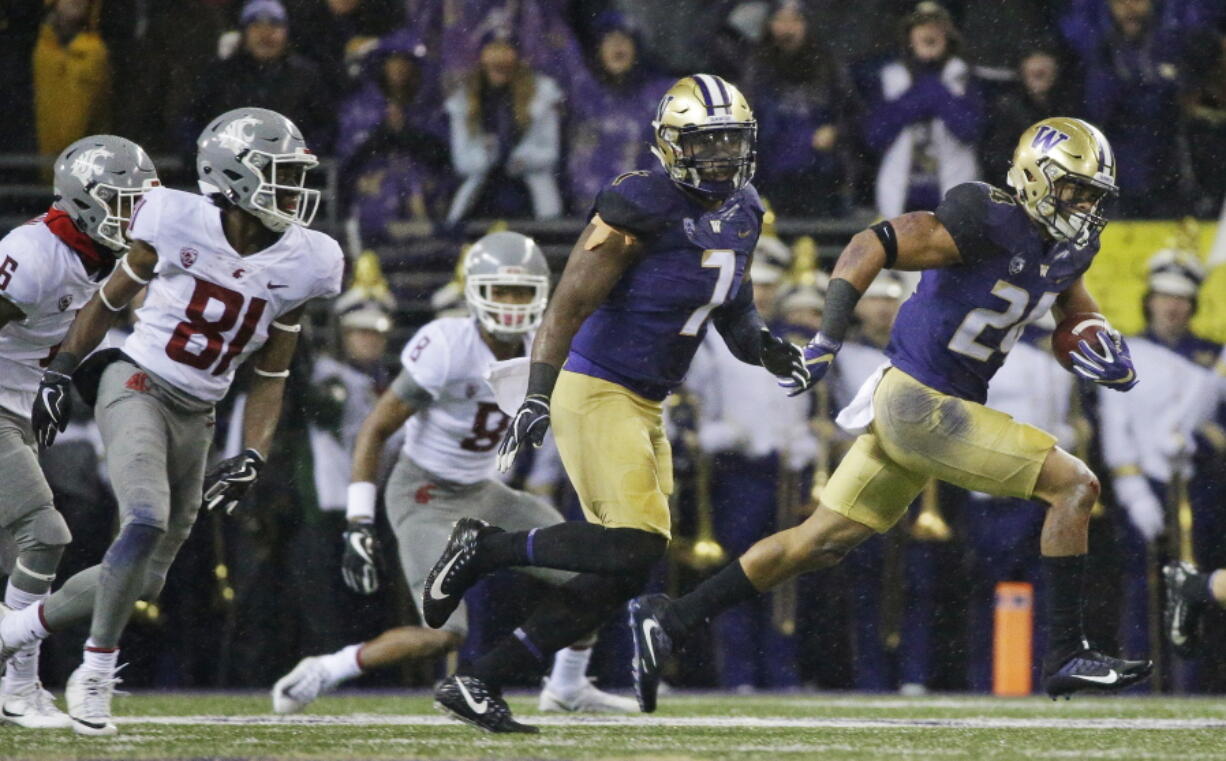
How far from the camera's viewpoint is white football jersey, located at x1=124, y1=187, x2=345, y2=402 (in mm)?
4754

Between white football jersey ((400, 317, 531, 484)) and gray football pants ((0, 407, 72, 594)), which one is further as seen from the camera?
white football jersey ((400, 317, 531, 484))

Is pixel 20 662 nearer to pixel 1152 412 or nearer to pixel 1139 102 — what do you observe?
pixel 1152 412

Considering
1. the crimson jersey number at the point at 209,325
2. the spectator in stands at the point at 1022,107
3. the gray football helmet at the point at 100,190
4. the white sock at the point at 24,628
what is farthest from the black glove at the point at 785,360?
the spectator in stands at the point at 1022,107

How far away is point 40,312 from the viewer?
506cm

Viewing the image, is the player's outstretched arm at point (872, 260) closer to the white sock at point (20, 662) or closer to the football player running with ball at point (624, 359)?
the football player running with ball at point (624, 359)

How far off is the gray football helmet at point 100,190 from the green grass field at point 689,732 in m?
1.27

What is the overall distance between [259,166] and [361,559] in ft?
3.66

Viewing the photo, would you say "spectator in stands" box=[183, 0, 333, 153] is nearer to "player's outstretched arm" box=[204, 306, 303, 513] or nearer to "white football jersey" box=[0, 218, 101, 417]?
"white football jersey" box=[0, 218, 101, 417]

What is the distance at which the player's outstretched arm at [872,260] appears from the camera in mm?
4652

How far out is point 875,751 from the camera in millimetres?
4332

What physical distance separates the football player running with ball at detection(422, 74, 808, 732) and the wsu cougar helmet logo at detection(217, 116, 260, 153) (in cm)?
90

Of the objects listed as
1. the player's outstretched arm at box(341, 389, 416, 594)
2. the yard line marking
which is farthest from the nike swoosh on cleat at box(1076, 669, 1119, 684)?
the player's outstretched arm at box(341, 389, 416, 594)

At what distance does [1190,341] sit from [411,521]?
10.4 ft

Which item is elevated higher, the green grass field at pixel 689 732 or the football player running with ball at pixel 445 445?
the football player running with ball at pixel 445 445
